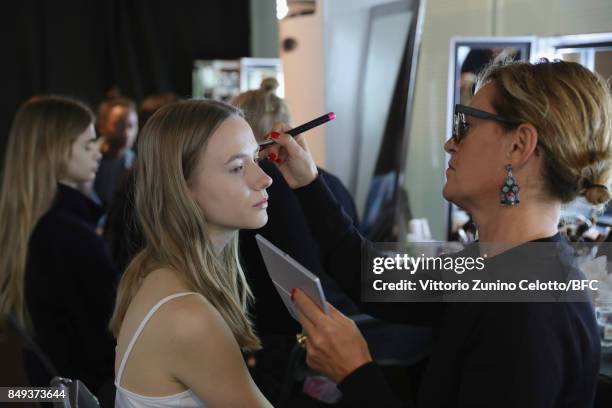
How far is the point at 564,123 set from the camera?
1027mm

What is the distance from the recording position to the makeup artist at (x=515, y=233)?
0.90 metres

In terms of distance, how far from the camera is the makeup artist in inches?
35.4

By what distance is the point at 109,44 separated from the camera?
21.4 ft

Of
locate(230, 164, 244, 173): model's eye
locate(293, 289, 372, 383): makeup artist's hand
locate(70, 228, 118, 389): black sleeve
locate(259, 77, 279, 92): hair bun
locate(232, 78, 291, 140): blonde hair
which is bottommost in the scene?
locate(70, 228, 118, 389): black sleeve

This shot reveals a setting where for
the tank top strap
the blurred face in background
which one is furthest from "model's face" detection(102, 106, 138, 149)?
the tank top strap

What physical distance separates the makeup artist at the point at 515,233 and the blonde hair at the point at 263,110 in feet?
3.41

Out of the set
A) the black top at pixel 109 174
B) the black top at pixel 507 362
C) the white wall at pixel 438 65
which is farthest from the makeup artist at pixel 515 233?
the black top at pixel 109 174

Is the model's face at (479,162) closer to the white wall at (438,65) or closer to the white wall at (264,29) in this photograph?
the white wall at (438,65)

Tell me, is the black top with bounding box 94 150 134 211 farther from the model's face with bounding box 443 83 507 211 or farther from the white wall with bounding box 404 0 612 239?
the model's face with bounding box 443 83 507 211

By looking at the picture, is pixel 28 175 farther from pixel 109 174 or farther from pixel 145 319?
pixel 109 174

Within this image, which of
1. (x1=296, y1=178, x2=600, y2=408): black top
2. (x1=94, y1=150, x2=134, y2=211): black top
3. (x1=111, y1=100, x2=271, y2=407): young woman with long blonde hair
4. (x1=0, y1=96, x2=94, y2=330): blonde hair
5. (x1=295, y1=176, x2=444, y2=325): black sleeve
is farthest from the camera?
(x1=94, y1=150, x2=134, y2=211): black top

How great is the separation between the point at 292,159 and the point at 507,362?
0.70 meters

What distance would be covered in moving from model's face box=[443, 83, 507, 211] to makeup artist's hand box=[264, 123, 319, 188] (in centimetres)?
36

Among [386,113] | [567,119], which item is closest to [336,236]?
[567,119]
